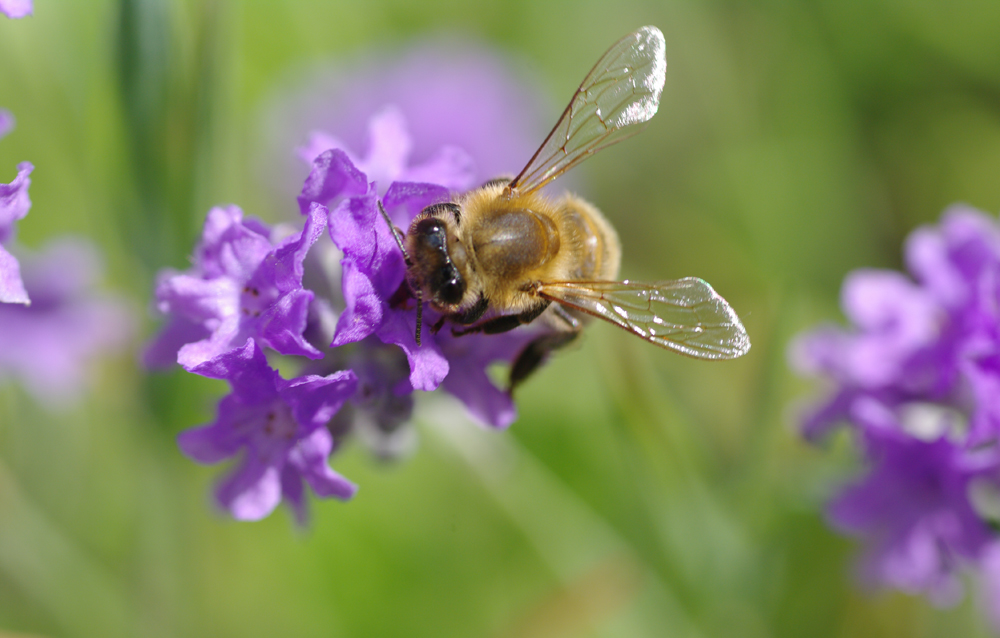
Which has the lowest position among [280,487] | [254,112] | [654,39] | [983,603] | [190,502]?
[190,502]

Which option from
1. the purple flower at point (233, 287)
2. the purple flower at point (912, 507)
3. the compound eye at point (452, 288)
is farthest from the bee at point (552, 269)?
the purple flower at point (912, 507)

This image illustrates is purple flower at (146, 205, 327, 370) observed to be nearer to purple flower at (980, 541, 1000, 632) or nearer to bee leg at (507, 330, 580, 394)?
bee leg at (507, 330, 580, 394)

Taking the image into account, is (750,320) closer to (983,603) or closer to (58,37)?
(983,603)

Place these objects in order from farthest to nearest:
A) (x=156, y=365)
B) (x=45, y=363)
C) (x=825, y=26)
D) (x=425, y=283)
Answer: (x=825, y=26) → (x=45, y=363) → (x=156, y=365) → (x=425, y=283)

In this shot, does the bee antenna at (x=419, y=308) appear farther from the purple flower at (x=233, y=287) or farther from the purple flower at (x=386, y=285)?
the purple flower at (x=233, y=287)

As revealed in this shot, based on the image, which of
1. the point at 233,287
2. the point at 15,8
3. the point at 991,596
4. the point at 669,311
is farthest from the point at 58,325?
the point at 991,596

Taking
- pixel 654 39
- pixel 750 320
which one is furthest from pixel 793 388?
pixel 654 39
